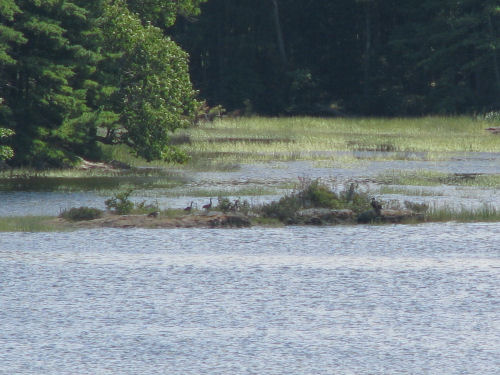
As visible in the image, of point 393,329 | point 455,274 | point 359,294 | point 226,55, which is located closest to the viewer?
point 393,329

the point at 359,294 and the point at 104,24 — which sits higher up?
the point at 104,24

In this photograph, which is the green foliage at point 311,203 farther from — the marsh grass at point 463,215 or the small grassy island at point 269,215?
the marsh grass at point 463,215

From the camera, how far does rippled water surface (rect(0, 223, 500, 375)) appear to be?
10562 millimetres

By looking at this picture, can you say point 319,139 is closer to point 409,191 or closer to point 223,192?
point 409,191

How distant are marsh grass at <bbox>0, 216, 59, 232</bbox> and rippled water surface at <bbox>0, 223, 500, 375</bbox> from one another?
0.69m

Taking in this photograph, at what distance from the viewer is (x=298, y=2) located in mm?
80812

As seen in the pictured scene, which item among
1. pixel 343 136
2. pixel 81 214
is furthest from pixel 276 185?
pixel 343 136

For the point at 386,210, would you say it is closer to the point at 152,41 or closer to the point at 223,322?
the point at 223,322

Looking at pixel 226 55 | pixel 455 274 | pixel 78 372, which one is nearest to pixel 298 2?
pixel 226 55

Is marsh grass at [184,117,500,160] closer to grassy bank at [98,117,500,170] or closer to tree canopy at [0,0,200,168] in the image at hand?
grassy bank at [98,117,500,170]

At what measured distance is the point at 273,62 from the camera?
78.0 m

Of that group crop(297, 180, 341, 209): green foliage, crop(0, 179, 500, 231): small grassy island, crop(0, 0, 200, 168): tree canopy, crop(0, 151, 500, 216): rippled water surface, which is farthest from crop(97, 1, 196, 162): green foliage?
crop(297, 180, 341, 209): green foliage

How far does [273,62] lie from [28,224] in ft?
191

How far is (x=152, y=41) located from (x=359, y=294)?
2196cm
